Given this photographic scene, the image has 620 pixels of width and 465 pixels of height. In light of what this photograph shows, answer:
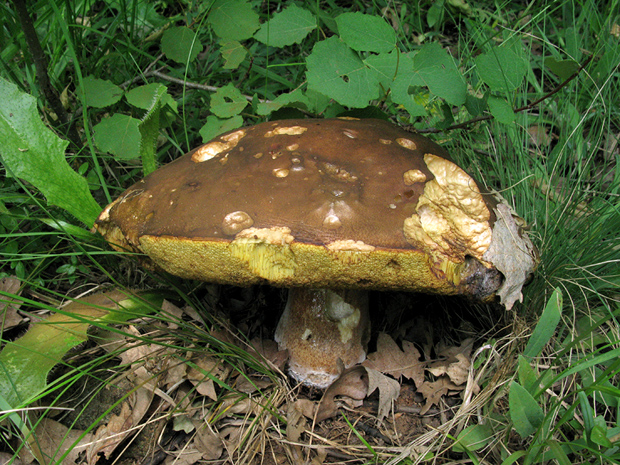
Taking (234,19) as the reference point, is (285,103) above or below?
below

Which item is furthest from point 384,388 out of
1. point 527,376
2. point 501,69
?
point 501,69

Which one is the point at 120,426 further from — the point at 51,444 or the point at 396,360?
the point at 396,360

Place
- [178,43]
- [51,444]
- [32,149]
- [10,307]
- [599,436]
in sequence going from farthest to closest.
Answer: [178,43] → [10,307] → [32,149] → [51,444] → [599,436]

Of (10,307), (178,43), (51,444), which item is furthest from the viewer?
(178,43)

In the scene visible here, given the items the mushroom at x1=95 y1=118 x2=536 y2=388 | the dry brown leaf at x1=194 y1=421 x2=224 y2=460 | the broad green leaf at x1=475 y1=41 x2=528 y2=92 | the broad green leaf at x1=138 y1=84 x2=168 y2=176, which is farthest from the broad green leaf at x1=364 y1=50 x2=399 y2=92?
the dry brown leaf at x1=194 y1=421 x2=224 y2=460

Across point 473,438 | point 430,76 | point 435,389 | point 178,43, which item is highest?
point 178,43

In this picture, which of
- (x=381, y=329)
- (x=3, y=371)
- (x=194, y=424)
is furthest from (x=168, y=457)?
(x=381, y=329)

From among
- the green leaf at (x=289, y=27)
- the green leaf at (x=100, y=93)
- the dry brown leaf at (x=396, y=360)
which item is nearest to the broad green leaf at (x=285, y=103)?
the green leaf at (x=289, y=27)
